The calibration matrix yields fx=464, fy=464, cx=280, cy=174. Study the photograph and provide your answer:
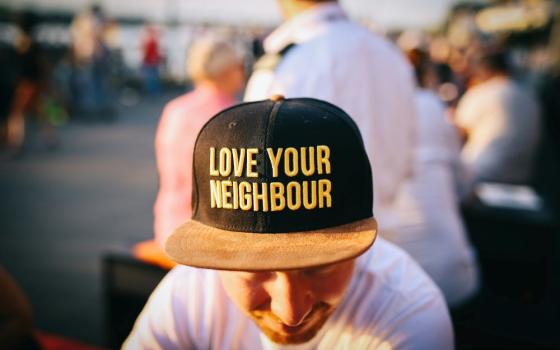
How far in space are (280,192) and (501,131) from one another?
342cm

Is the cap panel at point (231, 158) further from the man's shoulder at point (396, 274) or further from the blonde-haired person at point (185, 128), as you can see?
the blonde-haired person at point (185, 128)

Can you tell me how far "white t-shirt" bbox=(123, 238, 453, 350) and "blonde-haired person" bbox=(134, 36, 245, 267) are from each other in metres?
1.20

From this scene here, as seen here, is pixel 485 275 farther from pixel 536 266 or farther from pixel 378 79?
pixel 378 79

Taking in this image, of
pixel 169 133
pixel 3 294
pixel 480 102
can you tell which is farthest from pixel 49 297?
pixel 480 102

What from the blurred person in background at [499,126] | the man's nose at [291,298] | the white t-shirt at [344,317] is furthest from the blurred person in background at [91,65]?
the man's nose at [291,298]

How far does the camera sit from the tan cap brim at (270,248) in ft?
2.86

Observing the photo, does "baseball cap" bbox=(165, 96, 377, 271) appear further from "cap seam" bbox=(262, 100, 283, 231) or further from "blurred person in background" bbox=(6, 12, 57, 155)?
"blurred person in background" bbox=(6, 12, 57, 155)

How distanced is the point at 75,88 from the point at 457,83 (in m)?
9.32

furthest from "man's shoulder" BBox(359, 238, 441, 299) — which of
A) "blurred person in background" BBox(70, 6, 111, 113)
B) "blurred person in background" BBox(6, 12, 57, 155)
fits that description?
"blurred person in background" BBox(70, 6, 111, 113)

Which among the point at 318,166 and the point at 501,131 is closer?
the point at 318,166

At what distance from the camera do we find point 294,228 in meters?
0.93

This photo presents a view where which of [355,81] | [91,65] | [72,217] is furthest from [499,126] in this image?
[91,65]

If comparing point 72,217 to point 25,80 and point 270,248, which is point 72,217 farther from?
point 270,248

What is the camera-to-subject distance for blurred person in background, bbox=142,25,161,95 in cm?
1493
